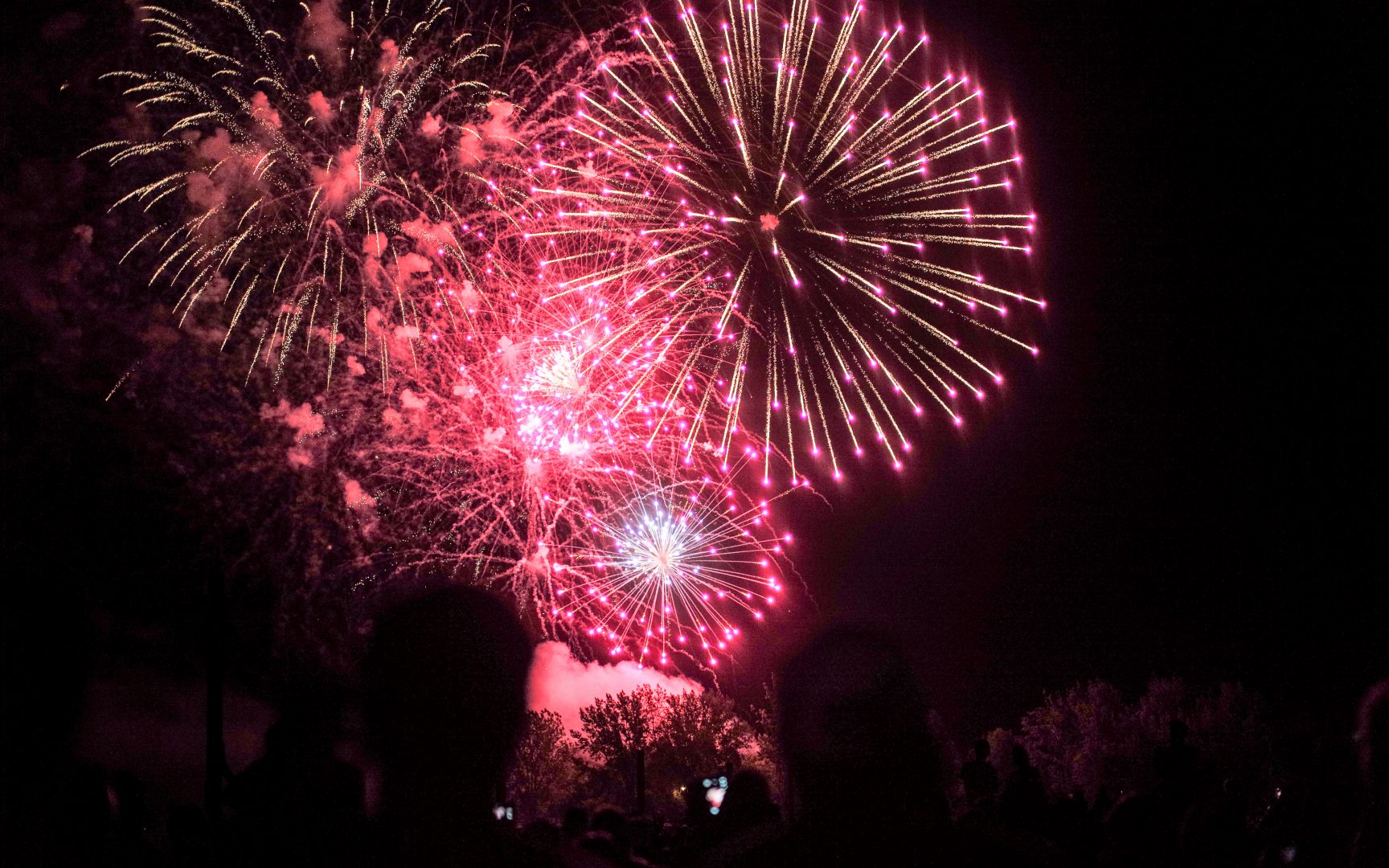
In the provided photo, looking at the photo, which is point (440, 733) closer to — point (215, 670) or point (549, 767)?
point (215, 670)

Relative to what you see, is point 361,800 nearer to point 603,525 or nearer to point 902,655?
point 902,655

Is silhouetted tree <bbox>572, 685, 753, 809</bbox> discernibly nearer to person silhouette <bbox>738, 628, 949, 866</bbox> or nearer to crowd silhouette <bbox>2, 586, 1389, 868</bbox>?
crowd silhouette <bbox>2, 586, 1389, 868</bbox>

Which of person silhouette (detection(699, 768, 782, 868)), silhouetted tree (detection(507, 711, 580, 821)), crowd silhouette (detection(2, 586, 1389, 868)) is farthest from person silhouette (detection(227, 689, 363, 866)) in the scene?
silhouetted tree (detection(507, 711, 580, 821))

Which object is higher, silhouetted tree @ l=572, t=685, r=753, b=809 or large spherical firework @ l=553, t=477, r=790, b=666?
silhouetted tree @ l=572, t=685, r=753, b=809

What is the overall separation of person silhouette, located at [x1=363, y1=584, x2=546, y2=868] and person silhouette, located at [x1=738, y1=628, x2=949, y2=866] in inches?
24.5

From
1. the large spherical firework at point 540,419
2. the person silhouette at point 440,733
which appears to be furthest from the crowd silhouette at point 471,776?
the large spherical firework at point 540,419

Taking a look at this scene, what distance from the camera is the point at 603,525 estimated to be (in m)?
15.4

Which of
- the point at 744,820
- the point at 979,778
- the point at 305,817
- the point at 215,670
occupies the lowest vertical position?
the point at 305,817

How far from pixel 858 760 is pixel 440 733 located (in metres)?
0.91

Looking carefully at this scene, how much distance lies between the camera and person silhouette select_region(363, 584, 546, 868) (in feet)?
7.17

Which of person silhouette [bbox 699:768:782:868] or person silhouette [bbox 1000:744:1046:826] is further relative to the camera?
person silhouette [bbox 1000:744:1046:826]

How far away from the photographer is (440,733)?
7.17 ft

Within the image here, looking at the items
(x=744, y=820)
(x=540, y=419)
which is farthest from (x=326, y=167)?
(x=744, y=820)

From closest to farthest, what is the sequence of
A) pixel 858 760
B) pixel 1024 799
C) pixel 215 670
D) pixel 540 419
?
pixel 858 760
pixel 1024 799
pixel 215 670
pixel 540 419
